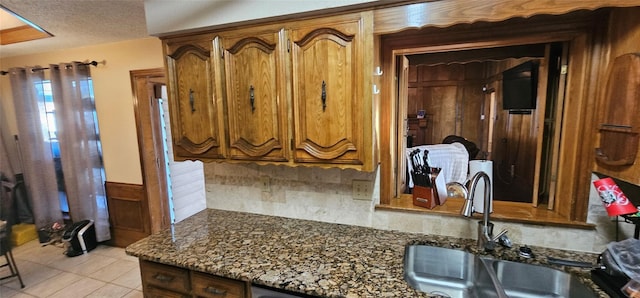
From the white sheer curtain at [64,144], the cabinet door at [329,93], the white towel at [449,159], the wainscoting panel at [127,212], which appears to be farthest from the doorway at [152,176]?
the white towel at [449,159]

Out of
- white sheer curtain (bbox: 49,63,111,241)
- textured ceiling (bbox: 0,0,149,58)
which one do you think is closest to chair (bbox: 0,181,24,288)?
white sheer curtain (bbox: 49,63,111,241)

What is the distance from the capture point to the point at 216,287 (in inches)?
53.2

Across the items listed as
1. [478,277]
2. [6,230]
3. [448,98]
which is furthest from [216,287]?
[6,230]

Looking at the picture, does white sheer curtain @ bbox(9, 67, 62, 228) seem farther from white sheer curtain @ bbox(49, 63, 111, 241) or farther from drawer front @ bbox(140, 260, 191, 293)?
drawer front @ bbox(140, 260, 191, 293)

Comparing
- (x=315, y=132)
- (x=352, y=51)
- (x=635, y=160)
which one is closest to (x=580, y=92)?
(x=635, y=160)

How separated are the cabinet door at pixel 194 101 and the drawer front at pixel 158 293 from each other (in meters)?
0.71

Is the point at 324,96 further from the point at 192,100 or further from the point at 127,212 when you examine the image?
the point at 127,212

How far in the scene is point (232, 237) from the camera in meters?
1.62

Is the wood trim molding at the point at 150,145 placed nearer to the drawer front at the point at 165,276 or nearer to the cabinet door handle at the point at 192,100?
the cabinet door handle at the point at 192,100

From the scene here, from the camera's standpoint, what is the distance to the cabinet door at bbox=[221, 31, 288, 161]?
4.75 feet

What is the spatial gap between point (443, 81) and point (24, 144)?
15.4 feet

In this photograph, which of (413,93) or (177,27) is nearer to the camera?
(177,27)

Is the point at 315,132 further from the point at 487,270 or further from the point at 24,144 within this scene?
the point at 24,144

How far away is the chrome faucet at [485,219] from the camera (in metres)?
1.31
